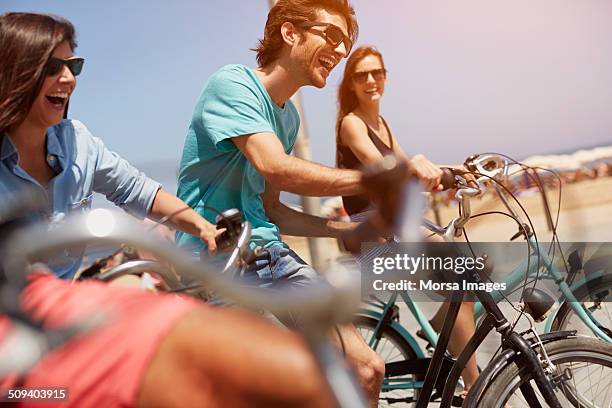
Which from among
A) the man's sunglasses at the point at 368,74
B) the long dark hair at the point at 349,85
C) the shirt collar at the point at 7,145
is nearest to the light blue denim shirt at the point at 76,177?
the shirt collar at the point at 7,145

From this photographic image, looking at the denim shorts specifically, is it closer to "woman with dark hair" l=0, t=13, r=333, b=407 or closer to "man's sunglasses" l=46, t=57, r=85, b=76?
"man's sunglasses" l=46, t=57, r=85, b=76

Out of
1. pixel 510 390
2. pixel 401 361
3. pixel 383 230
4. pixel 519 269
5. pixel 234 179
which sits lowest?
pixel 401 361

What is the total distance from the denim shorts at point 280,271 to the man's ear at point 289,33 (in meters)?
0.70

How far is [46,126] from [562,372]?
179 centimetres

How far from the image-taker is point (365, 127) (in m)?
3.97

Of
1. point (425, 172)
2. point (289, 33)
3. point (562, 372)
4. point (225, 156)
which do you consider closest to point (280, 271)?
point (225, 156)

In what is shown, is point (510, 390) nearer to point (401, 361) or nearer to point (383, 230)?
point (401, 361)

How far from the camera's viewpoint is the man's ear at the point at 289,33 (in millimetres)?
2838

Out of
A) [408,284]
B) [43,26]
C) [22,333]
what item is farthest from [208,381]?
[408,284]

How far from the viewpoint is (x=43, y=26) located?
2.17 metres

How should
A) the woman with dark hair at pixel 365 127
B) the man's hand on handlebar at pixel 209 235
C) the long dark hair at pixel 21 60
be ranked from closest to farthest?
the long dark hair at pixel 21 60 → the man's hand on handlebar at pixel 209 235 → the woman with dark hair at pixel 365 127

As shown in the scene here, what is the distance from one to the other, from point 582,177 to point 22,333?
15.4 meters

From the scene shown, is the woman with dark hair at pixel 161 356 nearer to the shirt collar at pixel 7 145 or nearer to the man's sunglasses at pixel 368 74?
the shirt collar at pixel 7 145

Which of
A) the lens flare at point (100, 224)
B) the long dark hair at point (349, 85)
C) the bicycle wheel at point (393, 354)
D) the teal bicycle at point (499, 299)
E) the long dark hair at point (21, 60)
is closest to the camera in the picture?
the lens flare at point (100, 224)
